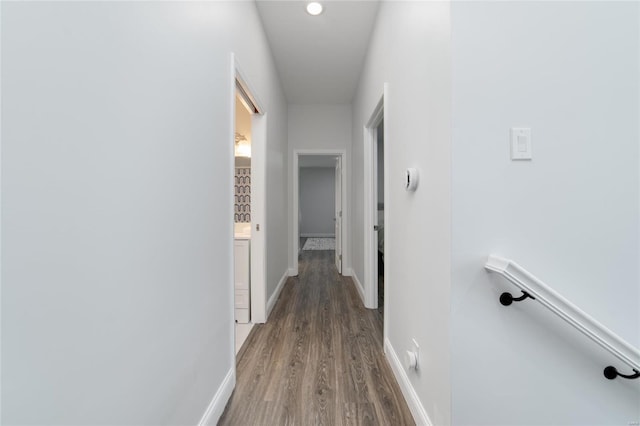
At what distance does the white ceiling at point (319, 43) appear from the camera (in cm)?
242

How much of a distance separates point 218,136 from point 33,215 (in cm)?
106

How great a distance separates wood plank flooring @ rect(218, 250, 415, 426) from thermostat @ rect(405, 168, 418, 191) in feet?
3.96

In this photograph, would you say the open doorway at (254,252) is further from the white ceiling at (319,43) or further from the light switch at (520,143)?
the light switch at (520,143)

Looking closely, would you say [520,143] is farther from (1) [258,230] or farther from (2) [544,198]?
(1) [258,230]

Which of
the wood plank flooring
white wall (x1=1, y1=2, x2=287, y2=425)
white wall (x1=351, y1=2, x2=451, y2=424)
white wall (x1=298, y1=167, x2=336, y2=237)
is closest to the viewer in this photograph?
white wall (x1=1, y1=2, x2=287, y2=425)

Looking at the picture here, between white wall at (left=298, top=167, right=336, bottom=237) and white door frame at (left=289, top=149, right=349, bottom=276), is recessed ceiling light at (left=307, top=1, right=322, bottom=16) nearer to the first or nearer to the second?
white door frame at (left=289, top=149, right=349, bottom=276)

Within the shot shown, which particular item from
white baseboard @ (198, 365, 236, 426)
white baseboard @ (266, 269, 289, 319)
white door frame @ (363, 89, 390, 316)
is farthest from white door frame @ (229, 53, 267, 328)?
white door frame @ (363, 89, 390, 316)

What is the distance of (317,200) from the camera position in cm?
947

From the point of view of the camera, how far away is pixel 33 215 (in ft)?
1.89

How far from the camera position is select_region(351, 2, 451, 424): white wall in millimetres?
1153

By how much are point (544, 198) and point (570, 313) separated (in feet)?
1.40

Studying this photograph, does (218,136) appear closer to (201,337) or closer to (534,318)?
(201,337)

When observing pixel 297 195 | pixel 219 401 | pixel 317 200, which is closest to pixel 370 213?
pixel 297 195

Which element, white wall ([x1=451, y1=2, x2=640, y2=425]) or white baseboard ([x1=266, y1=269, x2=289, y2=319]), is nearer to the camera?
white wall ([x1=451, y1=2, x2=640, y2=425])
